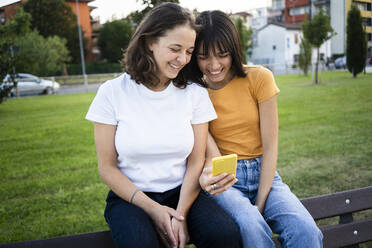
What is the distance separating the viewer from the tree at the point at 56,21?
33.3 metres

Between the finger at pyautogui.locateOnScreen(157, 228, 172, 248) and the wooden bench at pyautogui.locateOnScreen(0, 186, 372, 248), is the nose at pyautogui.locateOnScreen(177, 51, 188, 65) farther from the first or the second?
the wooden bench at pyautogui.locateOnScreen(0, 186, 372, 248)

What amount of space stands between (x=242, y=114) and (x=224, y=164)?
0.60 m

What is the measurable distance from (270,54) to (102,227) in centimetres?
4396

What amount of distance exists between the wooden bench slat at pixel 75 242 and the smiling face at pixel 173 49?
3.20 ft

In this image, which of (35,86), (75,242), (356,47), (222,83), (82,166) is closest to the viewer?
(75,242)

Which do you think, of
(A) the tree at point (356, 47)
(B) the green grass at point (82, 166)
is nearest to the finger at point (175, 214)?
(B) the green grass at point (82, 166)

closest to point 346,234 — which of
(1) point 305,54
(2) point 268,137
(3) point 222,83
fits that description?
(2) point 268,137

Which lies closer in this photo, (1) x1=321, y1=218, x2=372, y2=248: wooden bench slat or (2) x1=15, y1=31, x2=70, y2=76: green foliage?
(1) x1=321, y1=218, x2=372, y2=248: wooden bench slat

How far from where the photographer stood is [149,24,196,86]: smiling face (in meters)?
1.99

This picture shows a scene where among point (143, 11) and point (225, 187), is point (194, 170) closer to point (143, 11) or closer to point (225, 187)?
point (225, 187)

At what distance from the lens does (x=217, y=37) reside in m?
2.23

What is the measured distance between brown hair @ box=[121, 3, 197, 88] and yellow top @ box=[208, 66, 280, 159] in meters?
0.34

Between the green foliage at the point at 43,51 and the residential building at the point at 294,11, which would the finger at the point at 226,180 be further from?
the residential building at the point at 294,11

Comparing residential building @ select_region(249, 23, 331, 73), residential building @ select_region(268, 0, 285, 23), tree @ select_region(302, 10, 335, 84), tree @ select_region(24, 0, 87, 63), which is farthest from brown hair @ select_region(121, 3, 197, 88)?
residential building @ select_region(268, 0, 285, 23)
